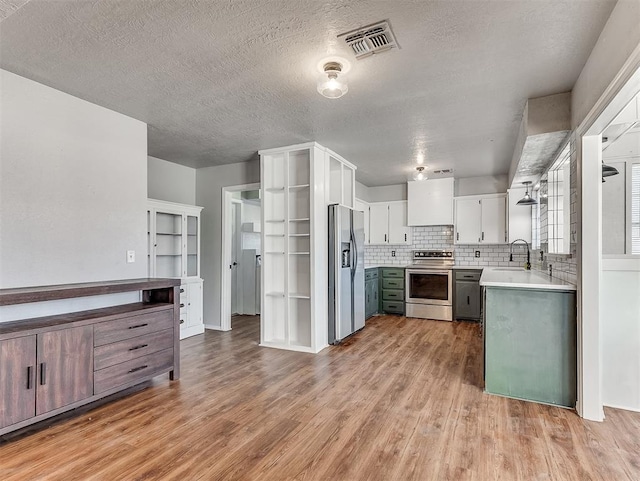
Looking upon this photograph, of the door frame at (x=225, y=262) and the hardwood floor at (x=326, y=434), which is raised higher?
the door frame at (x=225, y=262)

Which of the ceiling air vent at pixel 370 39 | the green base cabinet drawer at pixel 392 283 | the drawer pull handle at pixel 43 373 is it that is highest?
the ceiling air vent at pixel 370 39

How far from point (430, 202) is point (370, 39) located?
4544 mm

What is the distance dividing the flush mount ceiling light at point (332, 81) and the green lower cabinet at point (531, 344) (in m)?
2.03

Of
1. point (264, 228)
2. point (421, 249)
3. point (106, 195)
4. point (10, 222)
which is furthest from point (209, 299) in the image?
point (421, 249)

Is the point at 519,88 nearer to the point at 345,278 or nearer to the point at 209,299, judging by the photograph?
the point at 345,278

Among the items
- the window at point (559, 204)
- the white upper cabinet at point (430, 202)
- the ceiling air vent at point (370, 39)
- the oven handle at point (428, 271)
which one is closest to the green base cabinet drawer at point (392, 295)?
the oven handle at point (428, 271)

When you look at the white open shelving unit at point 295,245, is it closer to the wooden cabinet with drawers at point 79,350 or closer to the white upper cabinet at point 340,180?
the white upper cabinet at point 340,180

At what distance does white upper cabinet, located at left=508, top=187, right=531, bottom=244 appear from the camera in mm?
5473

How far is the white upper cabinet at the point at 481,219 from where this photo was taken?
19.2 feet

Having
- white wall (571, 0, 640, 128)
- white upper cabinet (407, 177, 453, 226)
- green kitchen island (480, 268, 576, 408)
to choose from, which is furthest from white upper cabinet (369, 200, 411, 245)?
white wall (571, 0, 640, 128)

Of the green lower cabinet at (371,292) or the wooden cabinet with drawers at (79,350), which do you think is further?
the green lower cabinet at (371,292)

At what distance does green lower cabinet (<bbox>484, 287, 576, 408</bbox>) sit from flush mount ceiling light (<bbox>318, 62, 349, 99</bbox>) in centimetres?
203

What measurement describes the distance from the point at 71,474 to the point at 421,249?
5.87 m

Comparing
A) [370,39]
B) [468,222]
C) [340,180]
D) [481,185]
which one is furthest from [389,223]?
[370,39]
